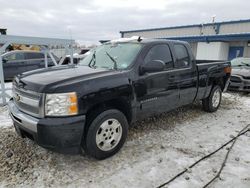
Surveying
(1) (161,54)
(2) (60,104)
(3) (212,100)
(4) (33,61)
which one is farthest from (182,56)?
(4) (33,61)

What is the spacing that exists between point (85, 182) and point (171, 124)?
2702 millimetres

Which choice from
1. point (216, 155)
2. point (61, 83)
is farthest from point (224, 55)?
point (61, 83)

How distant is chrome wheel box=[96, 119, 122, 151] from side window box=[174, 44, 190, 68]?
204 cm

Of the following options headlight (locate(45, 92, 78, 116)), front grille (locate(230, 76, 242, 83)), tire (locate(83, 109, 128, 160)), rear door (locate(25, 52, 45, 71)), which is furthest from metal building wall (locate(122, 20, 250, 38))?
headlight (locate(45, 92, 78, 116))

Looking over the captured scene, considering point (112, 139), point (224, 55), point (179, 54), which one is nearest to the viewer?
point (112, 139)

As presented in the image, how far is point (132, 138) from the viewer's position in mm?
4320

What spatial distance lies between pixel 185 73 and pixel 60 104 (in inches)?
113

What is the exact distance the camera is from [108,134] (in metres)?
3.48

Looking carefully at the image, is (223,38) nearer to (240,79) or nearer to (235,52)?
(235,52)

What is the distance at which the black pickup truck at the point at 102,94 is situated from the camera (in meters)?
2.96

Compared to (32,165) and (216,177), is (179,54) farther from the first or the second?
(32,165)

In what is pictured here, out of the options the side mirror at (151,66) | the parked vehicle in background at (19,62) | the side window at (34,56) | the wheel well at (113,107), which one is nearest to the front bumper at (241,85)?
the side mirror at (151,66)

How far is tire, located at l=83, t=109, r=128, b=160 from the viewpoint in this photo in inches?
128

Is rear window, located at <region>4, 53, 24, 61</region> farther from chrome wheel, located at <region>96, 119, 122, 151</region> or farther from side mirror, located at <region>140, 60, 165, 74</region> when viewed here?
chrome wheel, located at <region>96, 119, 122, 151</region>
